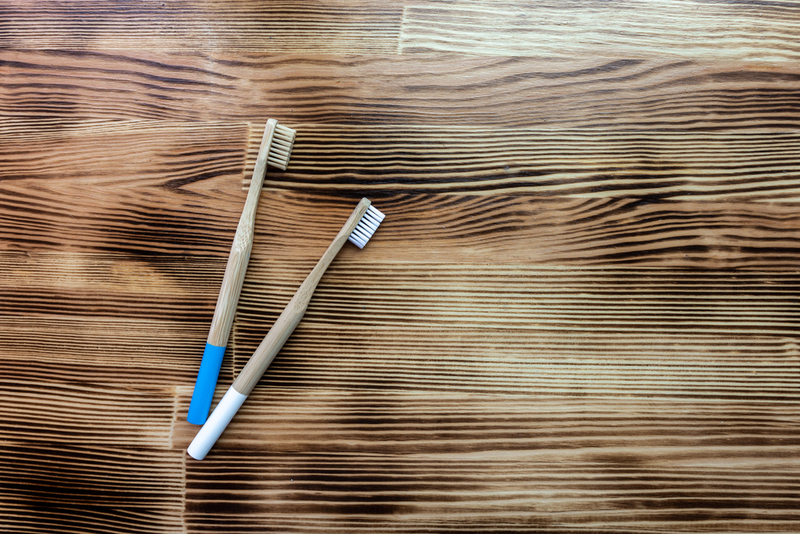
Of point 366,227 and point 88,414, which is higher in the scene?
point 366,227

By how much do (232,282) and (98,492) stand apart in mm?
285

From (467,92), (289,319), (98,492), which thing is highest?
(467,92)

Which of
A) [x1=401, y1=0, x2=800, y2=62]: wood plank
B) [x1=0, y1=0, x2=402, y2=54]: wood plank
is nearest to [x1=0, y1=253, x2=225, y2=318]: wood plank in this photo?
[x1=0, y1=0, x2=402, y2=54]: wood plank

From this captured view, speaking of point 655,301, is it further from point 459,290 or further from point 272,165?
point 272,165

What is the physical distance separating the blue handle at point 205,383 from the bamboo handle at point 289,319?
0.03 m

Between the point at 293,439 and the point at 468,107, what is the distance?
421 millimetres

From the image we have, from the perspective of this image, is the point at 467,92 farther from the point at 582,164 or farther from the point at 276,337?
the point at 276,337

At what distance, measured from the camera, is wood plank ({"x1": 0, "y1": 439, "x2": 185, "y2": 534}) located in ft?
Answer: 1.59

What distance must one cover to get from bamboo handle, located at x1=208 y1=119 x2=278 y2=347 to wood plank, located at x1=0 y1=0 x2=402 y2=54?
0.39ft

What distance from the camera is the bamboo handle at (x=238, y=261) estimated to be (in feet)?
1.54

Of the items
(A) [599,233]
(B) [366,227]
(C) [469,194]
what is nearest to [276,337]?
(B) [366,227]

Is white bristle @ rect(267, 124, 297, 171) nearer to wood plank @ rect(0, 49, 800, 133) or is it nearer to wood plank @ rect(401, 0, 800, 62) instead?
wood plank @ rect(0, 49, 800, 133)

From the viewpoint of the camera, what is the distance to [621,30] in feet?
1.62

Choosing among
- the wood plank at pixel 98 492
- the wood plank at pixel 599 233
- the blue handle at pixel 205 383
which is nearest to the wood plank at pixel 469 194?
the wood plank at pixel 599 233
